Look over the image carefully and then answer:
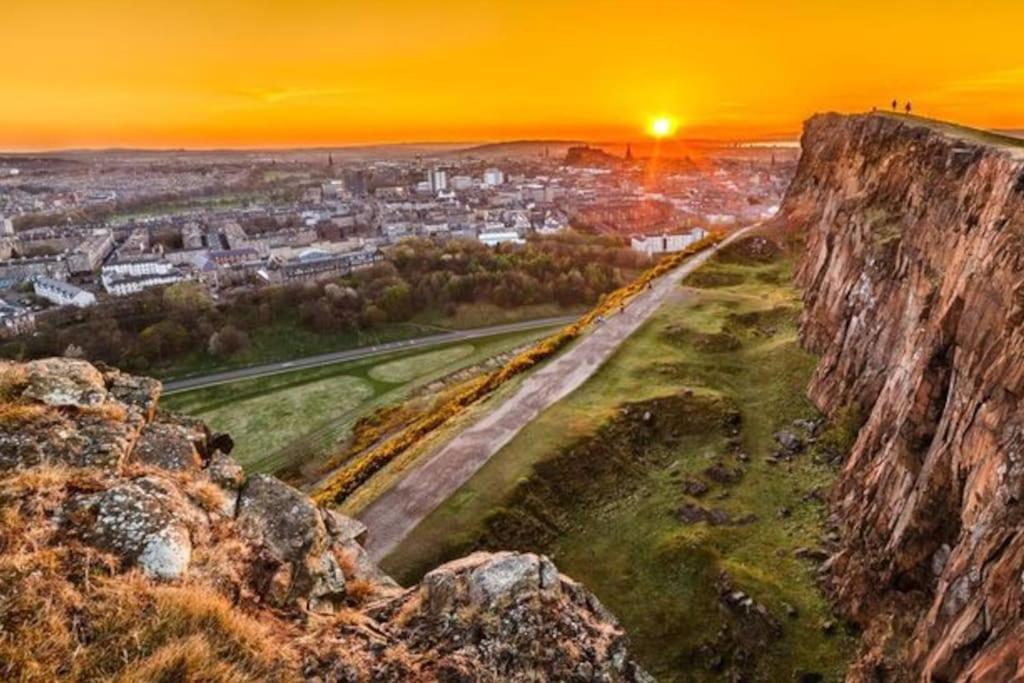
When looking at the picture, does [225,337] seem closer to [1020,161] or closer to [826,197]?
[826,197]

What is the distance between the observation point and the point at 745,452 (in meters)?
36.9

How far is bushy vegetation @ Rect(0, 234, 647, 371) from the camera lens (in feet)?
296

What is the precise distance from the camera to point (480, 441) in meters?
38.7

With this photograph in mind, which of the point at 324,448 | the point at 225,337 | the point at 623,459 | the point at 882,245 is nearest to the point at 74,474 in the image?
the point at 623,459

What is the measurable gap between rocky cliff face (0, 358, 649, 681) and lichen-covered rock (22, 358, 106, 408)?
43 millimetres

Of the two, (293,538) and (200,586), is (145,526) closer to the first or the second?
(200,586)

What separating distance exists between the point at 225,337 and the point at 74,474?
266 ft

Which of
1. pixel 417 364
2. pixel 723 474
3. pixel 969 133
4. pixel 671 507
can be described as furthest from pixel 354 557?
pixel 417 364

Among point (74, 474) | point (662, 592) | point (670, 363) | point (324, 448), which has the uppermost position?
point (74, 474)

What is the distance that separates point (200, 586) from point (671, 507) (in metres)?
24.3

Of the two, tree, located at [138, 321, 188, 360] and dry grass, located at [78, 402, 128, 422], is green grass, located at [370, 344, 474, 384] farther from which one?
dry grass, located at [78, 402, 128, 422]

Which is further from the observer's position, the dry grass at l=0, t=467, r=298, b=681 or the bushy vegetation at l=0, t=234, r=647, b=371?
the bushy vegetation at l=0, t=234, r=647, b=371

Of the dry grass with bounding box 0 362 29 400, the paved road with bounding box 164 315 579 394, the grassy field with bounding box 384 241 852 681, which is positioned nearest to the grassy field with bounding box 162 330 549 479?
the paved road with bounding box 164 315 579 394

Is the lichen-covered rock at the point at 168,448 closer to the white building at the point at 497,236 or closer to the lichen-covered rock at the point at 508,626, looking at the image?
the lichen-covered rock at the point at 508,626
